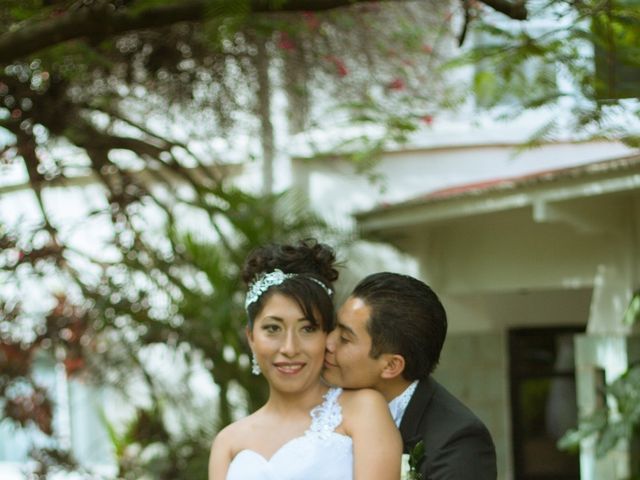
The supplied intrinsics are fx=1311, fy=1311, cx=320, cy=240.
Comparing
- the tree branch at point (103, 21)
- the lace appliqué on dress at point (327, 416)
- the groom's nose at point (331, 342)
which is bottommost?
the lace appliqué on dress at point (327, 416)

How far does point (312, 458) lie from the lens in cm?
389

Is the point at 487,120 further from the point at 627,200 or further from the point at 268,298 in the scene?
the point at 268,298

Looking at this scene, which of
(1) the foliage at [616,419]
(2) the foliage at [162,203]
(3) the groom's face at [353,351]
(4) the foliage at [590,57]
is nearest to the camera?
(3) the groom's face at [353,351]

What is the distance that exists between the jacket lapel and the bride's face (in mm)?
323

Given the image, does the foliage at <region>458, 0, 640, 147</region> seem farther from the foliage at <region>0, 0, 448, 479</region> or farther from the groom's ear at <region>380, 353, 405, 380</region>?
the foliage at <region>0, 0, 448, 479</region>

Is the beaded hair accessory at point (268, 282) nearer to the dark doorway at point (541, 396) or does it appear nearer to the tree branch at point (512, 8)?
the tree branch at point (512, 8)

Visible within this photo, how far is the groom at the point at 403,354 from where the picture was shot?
3803 millimetres

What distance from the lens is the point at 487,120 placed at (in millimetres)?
10773

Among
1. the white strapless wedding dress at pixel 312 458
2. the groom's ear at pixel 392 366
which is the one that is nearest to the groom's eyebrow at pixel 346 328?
the groom's ear at pixel 392 366

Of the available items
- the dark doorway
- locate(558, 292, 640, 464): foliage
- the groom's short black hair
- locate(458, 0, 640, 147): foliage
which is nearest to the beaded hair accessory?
the groom's short black hair

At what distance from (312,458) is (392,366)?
362 millimetres

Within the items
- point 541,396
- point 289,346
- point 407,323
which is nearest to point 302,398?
point 289,346

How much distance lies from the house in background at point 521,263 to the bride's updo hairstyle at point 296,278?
272 cm

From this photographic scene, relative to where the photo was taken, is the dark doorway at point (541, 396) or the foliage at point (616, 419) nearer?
the foliage at point (616, 419)
